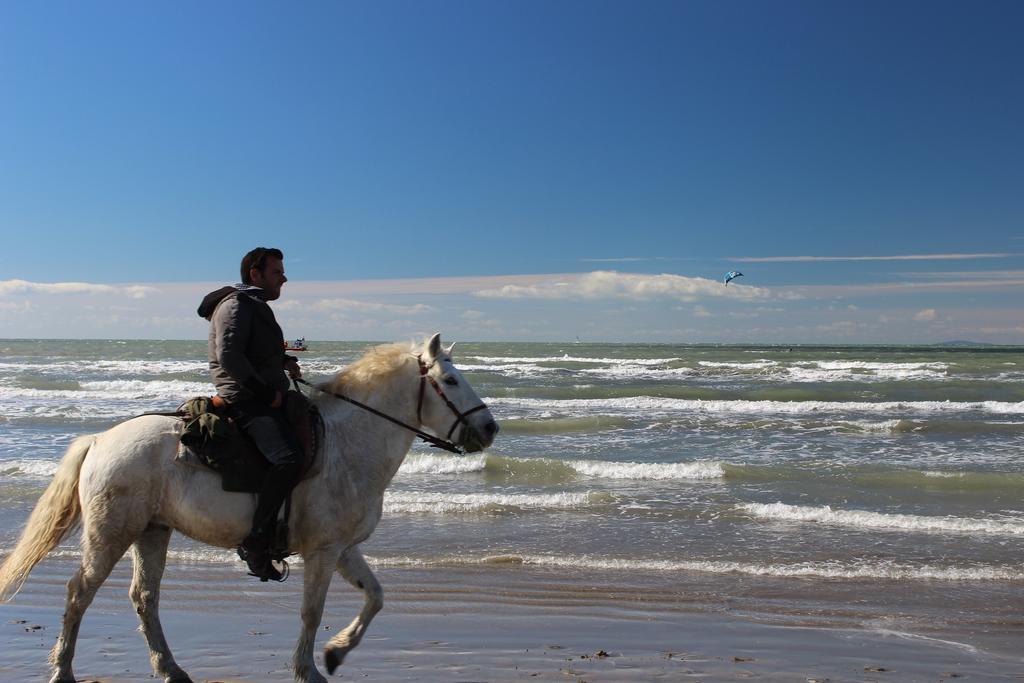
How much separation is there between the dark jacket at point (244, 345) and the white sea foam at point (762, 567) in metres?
4.04

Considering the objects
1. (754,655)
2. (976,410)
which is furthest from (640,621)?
(976,410)

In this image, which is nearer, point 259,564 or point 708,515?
point 259,564

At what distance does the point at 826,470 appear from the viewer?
12.9m

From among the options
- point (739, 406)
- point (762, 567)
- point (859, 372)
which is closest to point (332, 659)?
point (762, 567)

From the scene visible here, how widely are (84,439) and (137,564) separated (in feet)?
2.31

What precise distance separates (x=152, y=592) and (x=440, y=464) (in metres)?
8.98

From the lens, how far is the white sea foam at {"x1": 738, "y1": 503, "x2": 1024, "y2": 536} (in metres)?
8.94

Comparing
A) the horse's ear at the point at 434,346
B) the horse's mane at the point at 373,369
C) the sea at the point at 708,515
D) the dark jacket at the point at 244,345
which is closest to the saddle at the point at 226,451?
the dark jacket at the point at 244,345

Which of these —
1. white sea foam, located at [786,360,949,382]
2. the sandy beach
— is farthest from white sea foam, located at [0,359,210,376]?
the sandy beach

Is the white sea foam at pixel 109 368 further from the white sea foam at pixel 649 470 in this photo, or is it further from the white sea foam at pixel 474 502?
the white sea foam at pixel 474 502

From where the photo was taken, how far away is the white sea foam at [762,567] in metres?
7.29

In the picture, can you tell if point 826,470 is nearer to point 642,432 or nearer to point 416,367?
point 642,432

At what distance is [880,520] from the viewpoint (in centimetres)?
928

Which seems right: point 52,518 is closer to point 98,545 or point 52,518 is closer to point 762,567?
point 98,545
